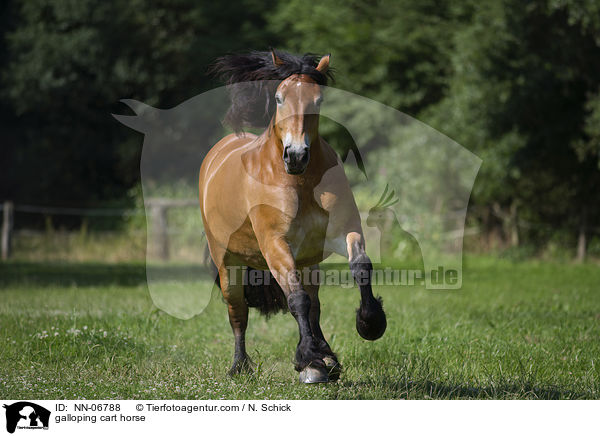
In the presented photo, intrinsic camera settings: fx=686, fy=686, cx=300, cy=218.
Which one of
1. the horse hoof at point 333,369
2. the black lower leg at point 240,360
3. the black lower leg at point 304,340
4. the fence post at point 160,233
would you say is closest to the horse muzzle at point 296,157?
the black lower leg at point 304,340

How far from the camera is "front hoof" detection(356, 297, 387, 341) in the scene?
423 centimetres

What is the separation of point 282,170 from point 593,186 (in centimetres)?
1493

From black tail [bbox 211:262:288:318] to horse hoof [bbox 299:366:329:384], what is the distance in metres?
1.68

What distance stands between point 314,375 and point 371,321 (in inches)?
19.8

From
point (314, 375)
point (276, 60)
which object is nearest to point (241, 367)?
point (314, 375)

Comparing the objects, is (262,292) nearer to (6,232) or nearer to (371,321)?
(371,321)

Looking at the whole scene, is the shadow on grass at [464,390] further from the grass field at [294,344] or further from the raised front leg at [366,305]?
the raised front leg at [366,305]

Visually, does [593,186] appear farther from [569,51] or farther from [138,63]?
[138,63]

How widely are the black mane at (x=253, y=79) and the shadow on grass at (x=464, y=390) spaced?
2.04 metres

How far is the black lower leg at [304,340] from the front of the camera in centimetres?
409

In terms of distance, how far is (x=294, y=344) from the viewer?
6289 mm

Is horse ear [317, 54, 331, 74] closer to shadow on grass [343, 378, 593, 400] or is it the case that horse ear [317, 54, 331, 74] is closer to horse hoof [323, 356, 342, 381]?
horse hoof [323, 356, 342, 381]

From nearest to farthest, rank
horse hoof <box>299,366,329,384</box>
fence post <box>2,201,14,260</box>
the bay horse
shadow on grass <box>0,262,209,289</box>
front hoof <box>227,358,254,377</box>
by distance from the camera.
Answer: horse hoof <box>299,366,329,384</box> < the bay horse < front hoof <box>227,358,254,377</box> < shadow on grass <box>0,262,209,289</box> < fence post <box>2,201,14,260</box>
